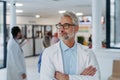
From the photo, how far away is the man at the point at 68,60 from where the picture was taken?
5.65ft

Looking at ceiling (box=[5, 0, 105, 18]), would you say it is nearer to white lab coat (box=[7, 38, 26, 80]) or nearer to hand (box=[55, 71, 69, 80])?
white lab coat (box=[7, 38, 26, 80])

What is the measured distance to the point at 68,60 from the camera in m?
1.78

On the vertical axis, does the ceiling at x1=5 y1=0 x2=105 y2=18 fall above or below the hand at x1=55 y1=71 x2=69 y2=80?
above

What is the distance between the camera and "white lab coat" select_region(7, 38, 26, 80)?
3.66 m

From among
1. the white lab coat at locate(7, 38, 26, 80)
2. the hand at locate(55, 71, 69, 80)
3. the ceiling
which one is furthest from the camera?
the ceiling

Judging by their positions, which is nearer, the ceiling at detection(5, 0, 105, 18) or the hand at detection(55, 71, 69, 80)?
the hand at detection(55, 71, 69, 80)

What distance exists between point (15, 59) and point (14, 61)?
0.04 m

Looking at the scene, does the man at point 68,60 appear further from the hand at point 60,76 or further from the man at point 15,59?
the man at point 15,59

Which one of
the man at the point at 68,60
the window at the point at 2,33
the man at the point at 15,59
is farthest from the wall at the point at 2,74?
the man at the point at 68,60

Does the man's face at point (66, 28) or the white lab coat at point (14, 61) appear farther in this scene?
the white lab coat at point (14, 61)

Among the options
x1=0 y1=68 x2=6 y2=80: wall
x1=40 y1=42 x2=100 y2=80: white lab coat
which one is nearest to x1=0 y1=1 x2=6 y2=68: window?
x1=0 y1=68 x2=6 y2=80: wall

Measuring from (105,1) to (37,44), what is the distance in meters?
8.31

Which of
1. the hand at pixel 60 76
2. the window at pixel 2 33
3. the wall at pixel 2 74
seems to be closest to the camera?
the hand at pixel 60 76

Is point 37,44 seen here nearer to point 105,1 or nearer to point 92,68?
point 105,1
